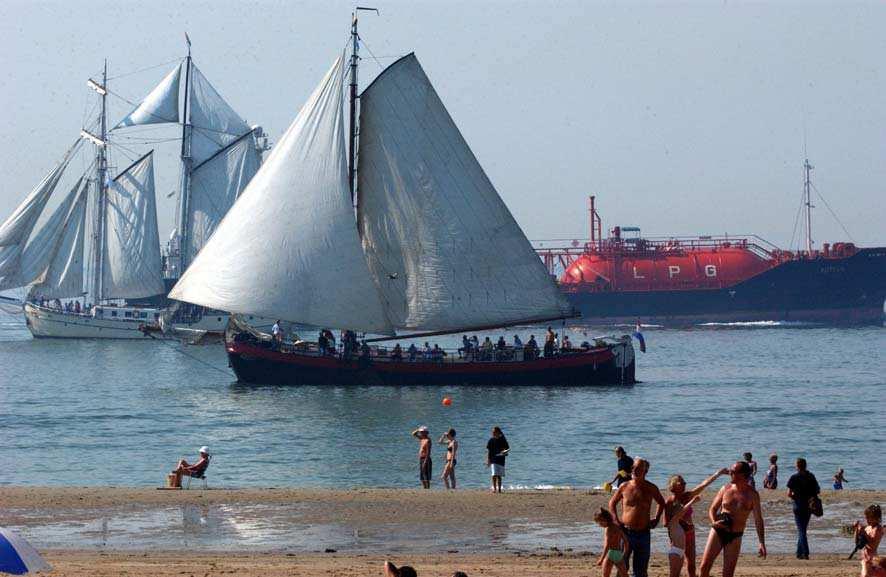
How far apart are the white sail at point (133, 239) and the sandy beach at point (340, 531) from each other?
79317 mm

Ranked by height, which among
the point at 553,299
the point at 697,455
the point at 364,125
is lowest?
the point at 697,455

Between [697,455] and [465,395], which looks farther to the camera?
[465,395]

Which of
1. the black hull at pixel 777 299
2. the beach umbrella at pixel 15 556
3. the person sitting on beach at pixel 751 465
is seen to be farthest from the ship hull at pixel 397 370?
the black hull at pixel 777 299

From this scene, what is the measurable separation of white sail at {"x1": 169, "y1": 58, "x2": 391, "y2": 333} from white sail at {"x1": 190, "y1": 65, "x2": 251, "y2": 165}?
179 feet

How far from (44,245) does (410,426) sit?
210 ft

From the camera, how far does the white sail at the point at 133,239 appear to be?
351ft

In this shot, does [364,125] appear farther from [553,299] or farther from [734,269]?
[734,269]

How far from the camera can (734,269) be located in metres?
141

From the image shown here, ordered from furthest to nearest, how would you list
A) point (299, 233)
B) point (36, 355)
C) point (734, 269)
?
point (734, 269) < point (36, 355) < point (299, 233)

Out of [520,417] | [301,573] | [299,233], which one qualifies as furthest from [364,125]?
[301,573]

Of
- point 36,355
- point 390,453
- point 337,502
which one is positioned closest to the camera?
point 337,502

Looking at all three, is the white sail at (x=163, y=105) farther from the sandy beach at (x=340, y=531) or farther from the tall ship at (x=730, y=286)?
the sandy beach at (x=340, y=531)

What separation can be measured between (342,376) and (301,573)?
131 ft

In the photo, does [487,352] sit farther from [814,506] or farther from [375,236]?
[814,506]
